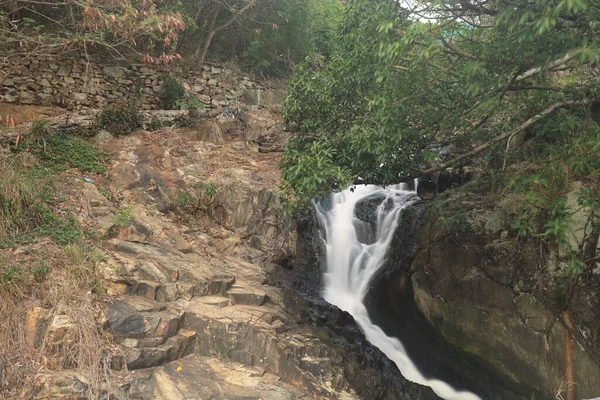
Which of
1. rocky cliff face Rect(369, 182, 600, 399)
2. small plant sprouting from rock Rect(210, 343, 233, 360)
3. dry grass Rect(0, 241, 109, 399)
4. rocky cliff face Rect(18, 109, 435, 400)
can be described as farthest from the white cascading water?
dry grass Rect(0, 241, 109, 399)

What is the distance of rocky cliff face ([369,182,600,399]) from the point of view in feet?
22.5

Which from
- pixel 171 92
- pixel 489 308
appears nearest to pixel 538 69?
pixel 489 308

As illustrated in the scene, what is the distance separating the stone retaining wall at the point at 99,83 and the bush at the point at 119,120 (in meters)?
0.99

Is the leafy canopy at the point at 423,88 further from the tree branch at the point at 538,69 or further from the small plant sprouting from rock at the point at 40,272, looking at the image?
the small plant sprouting from rock at the point at 40,272

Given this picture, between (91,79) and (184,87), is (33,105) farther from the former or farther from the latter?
(184,87)

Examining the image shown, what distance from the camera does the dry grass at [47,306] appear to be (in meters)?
5.05

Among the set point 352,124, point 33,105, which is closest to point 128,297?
point 352,124

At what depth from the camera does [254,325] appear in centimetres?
674

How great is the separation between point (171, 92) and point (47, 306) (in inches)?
363

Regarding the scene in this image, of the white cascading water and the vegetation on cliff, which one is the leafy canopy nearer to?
the vegetation on cliff

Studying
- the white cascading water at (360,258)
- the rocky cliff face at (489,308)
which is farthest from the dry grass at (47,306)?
the rocky cliff face at (489,308)

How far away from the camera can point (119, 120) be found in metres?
11.2

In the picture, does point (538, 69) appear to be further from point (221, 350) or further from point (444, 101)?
point (221, 350)

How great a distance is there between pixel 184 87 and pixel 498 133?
10004 millimetres
